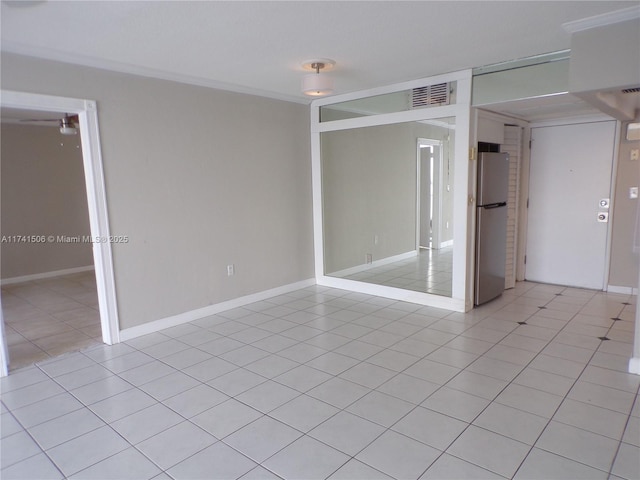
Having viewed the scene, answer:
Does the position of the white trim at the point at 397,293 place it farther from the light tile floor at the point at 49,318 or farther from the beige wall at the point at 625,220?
the light tile floor at the point at 49,318

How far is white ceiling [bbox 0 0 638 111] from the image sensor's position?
2438 mm

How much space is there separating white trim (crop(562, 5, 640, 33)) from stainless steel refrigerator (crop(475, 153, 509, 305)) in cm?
155

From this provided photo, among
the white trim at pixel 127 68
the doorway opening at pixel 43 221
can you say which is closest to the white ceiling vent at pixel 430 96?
the white trim at pixel 127 68

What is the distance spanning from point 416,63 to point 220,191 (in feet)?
7.89

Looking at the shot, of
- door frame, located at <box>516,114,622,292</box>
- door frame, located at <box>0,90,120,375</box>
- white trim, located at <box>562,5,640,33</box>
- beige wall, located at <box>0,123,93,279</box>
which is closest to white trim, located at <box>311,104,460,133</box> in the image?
white trim, located at <box>562,5,640,33</box>

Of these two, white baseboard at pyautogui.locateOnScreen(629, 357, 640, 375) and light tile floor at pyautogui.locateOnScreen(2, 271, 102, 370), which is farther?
light tile floor at pyautogui.locateOnScreen(2, 271, 102, 370)

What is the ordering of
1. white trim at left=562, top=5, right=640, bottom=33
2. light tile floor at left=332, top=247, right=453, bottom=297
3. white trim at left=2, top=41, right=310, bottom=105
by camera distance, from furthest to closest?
light tile floor at left=332, top=247, right=453, bottom=297
white trim at left=2, top=41, right=310, bottom=105
white trim at left=562, top=5, right=640, bottom=33

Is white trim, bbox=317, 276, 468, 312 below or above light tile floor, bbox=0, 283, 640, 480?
above

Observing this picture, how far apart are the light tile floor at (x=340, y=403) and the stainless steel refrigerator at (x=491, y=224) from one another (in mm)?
531

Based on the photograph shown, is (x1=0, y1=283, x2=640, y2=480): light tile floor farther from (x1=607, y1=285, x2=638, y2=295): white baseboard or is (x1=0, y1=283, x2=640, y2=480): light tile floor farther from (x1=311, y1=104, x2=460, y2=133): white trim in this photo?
(x1=311, y1=104, x2=460, y2=133): white trim

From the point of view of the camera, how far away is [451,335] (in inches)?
146

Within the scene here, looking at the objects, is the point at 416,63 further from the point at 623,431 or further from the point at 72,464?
the point at 72,464

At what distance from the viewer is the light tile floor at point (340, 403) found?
205 centimetres

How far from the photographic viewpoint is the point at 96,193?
351cm
